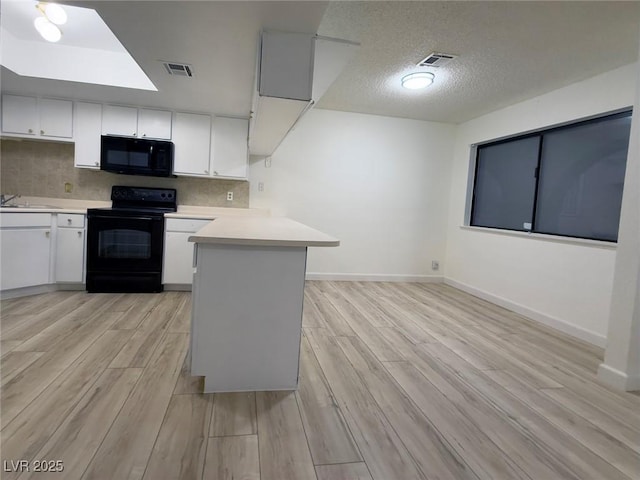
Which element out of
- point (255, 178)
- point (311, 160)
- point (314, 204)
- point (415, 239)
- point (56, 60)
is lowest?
point (415, 239)

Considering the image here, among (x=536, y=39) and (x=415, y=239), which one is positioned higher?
(x=536, y=39)

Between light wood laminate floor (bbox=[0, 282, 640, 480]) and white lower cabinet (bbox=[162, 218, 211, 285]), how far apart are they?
93cm

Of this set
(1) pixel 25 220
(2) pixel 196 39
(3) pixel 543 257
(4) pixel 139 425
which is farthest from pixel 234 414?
(3) pixel 543 257

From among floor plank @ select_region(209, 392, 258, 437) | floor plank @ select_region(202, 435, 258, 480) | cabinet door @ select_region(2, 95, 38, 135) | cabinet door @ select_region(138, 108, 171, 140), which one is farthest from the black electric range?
floor plank @ select_region(202, 435, 258, 480)

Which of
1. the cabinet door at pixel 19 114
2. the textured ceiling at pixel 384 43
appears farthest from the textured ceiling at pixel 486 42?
the cabinet door at pixel 19 114

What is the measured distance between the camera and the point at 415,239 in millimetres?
5047

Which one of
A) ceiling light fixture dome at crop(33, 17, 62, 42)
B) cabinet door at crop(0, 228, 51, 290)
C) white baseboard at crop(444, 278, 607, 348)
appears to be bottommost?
white baseboard at crop(444, 278, 607, 348)

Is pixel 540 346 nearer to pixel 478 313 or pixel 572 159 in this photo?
pixel 478 313

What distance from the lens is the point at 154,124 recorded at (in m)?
3.94

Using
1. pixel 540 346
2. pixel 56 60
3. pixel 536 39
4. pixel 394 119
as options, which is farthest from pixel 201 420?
pixel 394 119

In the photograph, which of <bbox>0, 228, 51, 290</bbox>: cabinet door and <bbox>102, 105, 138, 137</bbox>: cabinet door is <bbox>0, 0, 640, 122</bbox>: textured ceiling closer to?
<bbox>102, 105, 138, 137</bbox>: cabinet door

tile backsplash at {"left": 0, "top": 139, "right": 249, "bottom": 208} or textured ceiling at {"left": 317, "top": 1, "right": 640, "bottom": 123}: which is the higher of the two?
textured ceiling at {"left": 317, "top": 1, "right": 640, "bottom": 123}

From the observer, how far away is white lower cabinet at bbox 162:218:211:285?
382 centimetres

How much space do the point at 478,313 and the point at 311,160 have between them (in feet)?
9.07
